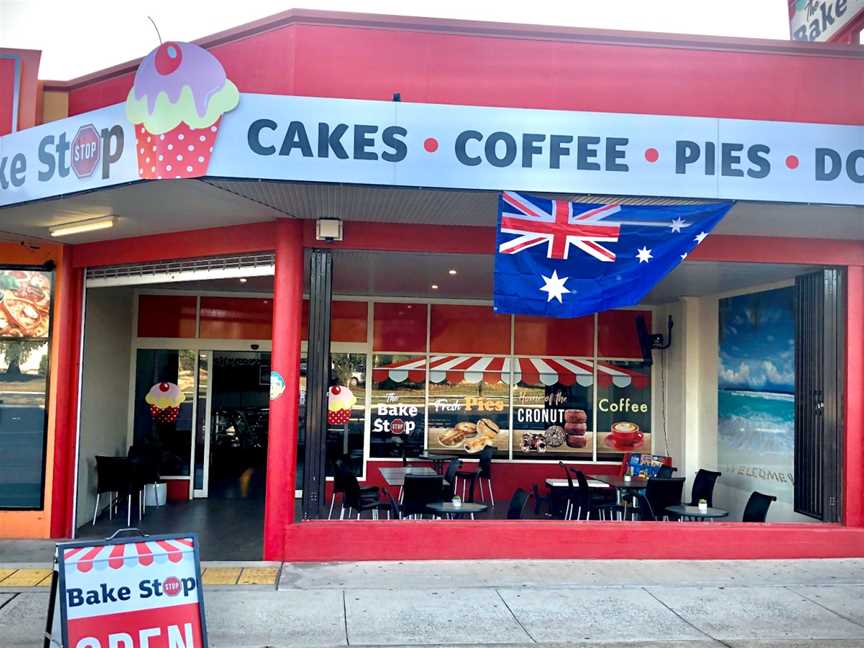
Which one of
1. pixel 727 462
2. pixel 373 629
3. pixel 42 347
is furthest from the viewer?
pixel 727 462

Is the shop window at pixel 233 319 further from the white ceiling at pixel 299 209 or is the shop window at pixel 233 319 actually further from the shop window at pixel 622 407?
the shop window at pixel 622 407

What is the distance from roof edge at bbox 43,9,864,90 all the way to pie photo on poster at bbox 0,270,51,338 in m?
3.52

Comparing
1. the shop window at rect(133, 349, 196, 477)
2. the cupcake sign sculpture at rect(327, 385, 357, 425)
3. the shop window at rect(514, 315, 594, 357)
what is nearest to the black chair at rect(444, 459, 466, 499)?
the cupcake sign sculpture at rect(327, 385, 357, 425)

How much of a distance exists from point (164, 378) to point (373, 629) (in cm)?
775

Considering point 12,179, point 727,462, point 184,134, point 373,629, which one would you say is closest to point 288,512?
point 373,629

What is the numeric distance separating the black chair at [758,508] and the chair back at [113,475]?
8.06 m

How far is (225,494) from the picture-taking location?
41.7 ft

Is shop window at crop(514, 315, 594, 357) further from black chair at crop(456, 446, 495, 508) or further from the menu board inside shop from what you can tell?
black chair at crop(456, 446, 495, 508)

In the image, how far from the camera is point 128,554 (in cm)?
475

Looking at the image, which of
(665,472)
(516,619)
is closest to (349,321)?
(665,472)

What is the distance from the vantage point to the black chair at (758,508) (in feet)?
29.4

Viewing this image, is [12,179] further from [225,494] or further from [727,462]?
[727,462]

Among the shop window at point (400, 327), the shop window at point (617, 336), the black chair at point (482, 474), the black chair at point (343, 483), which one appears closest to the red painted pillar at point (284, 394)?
the black chair at point (343, 483)

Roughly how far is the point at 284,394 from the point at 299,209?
195cm
